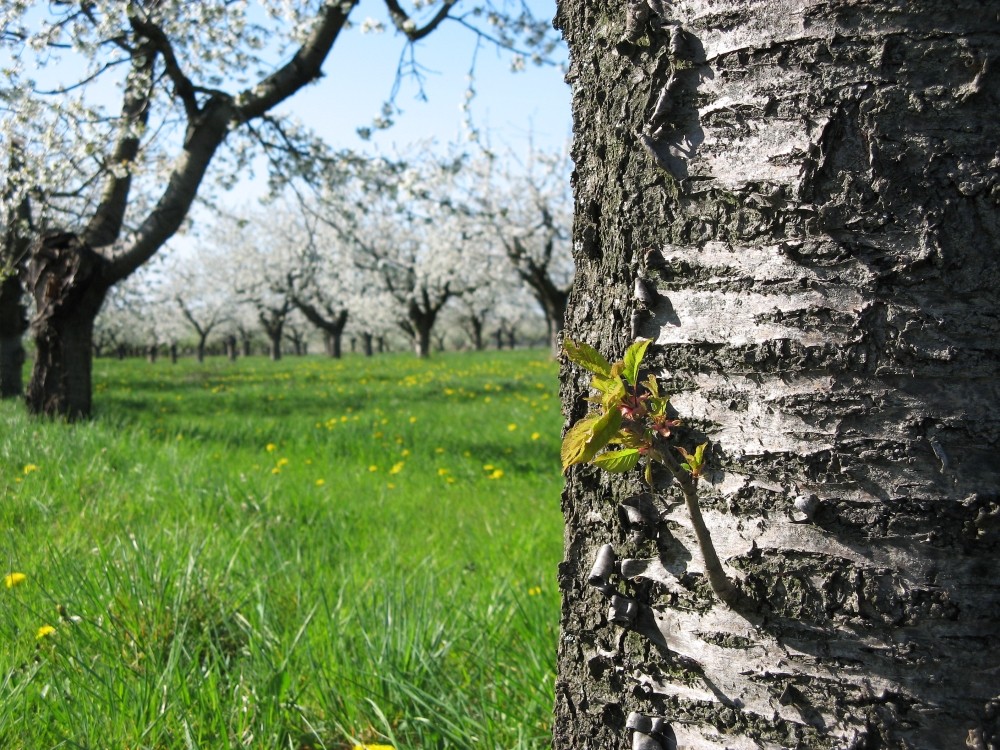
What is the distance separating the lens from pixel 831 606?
92 centimetres

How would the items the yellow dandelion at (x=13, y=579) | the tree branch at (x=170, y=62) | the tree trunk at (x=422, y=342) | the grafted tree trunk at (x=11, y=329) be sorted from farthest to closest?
the tree trunk at (x=422, y=342) → the grafted tree trunk at (x=11, y=329) → the tree branch at (x=170, y=62) → the yellow dandelion at (x=13, y=579)

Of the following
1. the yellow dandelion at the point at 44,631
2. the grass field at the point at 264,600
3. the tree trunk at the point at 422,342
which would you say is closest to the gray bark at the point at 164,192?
the grass field at the point at 264,600

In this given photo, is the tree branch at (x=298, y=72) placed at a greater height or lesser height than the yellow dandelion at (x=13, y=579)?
greater

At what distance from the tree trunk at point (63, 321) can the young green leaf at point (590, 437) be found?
6.71 m

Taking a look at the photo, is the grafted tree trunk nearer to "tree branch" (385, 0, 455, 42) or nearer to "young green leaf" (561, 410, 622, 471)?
"tree branch" (385, 0, 455, 42)

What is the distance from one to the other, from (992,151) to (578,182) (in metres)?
0.52

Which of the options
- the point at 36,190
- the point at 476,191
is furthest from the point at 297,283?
the point at 36,190

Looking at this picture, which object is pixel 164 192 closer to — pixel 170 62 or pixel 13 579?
A: pixel 170 62

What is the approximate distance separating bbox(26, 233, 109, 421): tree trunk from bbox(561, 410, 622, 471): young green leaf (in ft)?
22.0

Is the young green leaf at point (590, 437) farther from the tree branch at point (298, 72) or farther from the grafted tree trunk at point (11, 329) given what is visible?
the grafted tree trunk at point (11, 329)

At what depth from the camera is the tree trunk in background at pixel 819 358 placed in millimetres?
869

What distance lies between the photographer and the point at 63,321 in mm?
6691

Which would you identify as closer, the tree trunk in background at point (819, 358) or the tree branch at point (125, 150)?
the tree trunk in background at point (819, 358)

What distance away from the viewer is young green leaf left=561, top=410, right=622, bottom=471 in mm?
816
